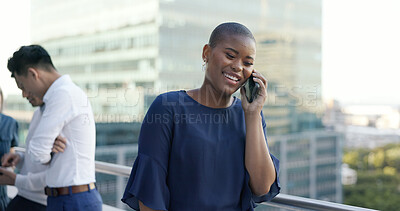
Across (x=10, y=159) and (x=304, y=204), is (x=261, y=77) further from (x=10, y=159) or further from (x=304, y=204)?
(x=10, y=159)

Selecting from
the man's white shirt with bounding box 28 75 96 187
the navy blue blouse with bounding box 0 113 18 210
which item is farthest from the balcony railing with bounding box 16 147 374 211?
the navy blue blouse with bounding box 0 113 18 210

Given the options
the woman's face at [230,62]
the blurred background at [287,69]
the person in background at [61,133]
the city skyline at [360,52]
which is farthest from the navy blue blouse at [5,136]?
the city skyline at [360,52]

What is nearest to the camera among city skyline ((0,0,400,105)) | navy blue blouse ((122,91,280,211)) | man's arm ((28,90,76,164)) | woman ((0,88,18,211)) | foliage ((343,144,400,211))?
navy blue blouse ((122,91,280,211))

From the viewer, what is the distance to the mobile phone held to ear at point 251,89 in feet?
3.68

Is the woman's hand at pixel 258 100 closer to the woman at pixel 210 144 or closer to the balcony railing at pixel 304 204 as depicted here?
the woman at pixel 210 144

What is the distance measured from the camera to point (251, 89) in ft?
3.71

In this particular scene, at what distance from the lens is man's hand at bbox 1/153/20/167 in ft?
→ 6.98

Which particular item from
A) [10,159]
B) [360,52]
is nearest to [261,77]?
[10,159]

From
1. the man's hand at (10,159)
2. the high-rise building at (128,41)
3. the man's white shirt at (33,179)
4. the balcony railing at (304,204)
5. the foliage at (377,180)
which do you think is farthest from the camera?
the high-rise building at (128,41)

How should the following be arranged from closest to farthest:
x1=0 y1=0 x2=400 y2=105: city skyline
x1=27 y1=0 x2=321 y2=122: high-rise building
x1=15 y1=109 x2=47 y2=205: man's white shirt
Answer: x1=15 y1=109 x2=47 y2=205: man's white shirt < x1=27 y1=0 x2=321 y2=122: high-rise building < x1=0 y1=0 x2=400 y2=105: city skyline

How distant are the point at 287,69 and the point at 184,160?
61940mm

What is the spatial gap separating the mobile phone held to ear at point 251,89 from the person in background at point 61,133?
3.02 feet

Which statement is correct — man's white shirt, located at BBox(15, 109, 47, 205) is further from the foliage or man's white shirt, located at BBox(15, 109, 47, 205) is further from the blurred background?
the foliage

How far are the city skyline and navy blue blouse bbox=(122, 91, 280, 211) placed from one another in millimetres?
61658
